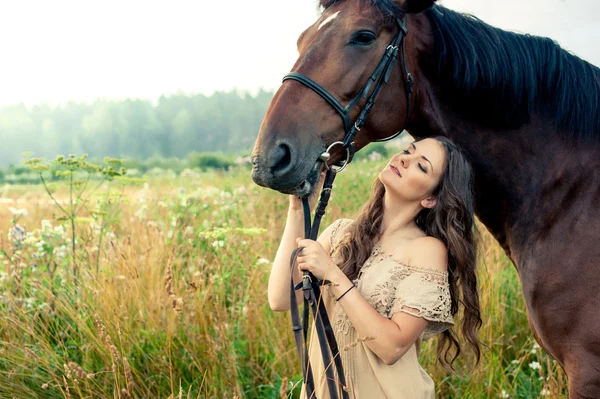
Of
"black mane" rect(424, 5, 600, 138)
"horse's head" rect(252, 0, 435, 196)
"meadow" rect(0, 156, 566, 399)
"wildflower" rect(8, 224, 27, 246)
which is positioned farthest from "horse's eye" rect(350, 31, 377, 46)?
"wildflower" rect(8, 224, 27, 246)

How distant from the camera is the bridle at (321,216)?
1800 mm

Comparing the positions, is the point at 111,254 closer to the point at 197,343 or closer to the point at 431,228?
the point at 197,343

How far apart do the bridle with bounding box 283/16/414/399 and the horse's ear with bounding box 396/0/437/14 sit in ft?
0.14

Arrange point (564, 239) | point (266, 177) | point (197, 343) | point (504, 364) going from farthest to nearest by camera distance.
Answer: point (504, 364)
point (197, 343)
point (564, 239)
point (266, 177)

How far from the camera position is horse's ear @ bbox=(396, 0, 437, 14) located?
6.88ft

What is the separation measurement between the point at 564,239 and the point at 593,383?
1.81ft

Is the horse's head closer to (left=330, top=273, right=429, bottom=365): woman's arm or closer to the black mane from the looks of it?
the black mane

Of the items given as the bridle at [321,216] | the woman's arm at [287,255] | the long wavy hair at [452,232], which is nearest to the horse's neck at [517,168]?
the long wavy hair at [452,232]

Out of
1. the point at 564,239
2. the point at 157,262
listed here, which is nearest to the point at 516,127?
the point at 564,239

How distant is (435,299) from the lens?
1.79 m

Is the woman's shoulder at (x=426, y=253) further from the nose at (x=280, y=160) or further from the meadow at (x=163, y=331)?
the meadow at (x=163, y=331)

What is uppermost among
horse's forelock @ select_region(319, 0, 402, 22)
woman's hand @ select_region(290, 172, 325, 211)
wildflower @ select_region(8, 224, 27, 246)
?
horse's forelock @ select_region(319, 0, 402, 22)

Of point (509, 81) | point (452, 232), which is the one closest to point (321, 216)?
point (452, 232)

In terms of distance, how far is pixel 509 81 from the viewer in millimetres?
2193
